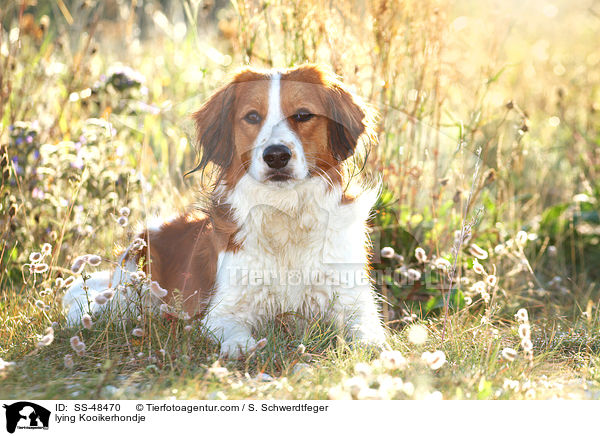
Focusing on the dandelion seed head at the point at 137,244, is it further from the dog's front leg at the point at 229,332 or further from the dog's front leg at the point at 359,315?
the dog's front leg at the point at 359,315

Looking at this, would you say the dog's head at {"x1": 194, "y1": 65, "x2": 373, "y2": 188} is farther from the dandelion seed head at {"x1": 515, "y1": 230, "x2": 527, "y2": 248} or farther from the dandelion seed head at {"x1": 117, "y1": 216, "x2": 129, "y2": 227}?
the dandelion seed head at {"x1": 515, "y1": 230, "x2": 527, "y2": 248}

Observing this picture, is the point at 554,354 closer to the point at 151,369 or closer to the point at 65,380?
the point at 151,369

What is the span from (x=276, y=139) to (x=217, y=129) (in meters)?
0.48

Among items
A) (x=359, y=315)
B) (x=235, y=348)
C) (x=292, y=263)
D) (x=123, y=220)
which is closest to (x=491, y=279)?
(x=359, y=315)

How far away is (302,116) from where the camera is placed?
2748 millimetres

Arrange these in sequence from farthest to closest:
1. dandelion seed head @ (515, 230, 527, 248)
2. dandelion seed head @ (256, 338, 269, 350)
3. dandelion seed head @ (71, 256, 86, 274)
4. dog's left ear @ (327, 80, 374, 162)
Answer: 1. dandelion seed head @ (515, 230, 527, 248)
2. dog's left ear @ (327, 80, 374, 162)
3. dandelion seed head @ (256, 338, 269, 350)
4. dandelion seed head @ (71, 256, 86, 274)

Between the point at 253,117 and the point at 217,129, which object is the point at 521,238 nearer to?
the point at 253,117

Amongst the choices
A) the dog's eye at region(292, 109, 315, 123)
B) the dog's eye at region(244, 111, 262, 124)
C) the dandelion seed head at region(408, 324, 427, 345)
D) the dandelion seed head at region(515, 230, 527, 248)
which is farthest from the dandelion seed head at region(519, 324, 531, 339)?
the dog's eye at region(244, 111, 262, 124)

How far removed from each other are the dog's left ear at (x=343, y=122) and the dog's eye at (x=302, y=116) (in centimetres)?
14

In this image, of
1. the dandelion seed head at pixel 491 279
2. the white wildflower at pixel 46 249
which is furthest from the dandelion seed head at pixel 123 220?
the dandelion seed head at pixel 491 279

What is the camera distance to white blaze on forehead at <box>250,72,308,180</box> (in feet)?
8.45

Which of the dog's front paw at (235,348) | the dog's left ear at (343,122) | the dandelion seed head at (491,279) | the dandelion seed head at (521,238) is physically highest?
the dog's left ear at (343,122)

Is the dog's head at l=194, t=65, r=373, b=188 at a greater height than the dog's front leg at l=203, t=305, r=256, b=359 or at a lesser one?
greater

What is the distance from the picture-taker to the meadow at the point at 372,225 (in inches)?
93.0
